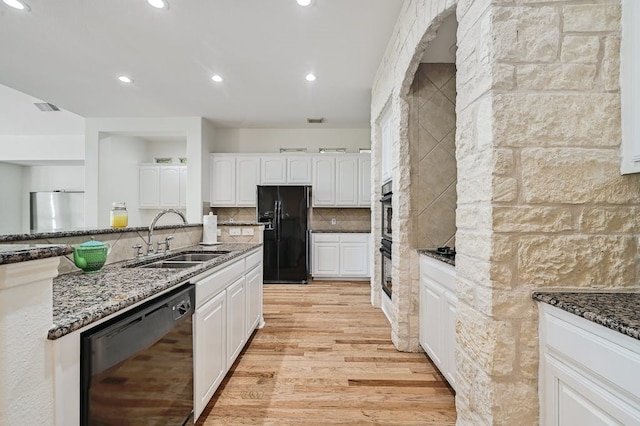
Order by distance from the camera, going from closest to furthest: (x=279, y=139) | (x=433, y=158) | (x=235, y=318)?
1. (x=235, y=318)
2. (x=433, y=158)
3. (x=279, y=139)

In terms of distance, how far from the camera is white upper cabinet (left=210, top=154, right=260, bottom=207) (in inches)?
224

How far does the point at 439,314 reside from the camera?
2.18 meters

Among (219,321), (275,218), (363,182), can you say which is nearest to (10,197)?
(275,218)

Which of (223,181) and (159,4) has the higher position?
(159,4)

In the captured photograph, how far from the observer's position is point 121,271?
5.20 feet

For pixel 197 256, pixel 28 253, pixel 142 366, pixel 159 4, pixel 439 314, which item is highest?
pixel 159 4

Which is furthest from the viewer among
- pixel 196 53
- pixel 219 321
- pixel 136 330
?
pixel 196 53

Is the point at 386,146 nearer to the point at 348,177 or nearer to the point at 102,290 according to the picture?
the point at 348,177

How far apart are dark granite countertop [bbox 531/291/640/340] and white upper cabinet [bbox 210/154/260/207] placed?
5.01 meters

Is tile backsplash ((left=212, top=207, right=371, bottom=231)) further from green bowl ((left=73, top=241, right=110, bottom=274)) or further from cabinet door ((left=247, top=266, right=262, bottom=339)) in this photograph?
green bowl ((left=73, top=241, right=110, bottom=274))

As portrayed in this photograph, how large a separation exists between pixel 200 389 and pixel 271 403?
0.51m

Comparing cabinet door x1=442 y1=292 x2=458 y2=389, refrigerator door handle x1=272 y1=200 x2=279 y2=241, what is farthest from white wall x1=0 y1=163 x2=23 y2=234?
cabinet door x1=442 y1=292 x2=458 y2=389

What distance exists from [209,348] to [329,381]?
0.92 metres

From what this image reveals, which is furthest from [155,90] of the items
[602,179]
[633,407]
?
[633,407]
